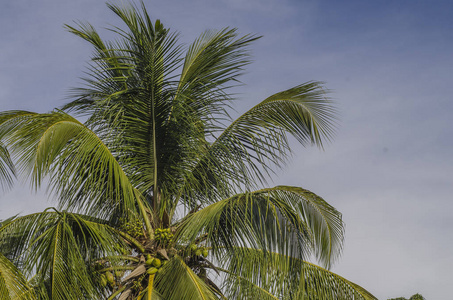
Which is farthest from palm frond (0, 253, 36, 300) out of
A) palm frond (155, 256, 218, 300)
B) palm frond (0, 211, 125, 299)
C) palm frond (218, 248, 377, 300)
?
palm frond (218, 248, 377, 300)

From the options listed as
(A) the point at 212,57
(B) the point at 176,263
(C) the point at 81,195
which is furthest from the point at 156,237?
(A) the point at 212,57

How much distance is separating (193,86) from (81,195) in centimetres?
222

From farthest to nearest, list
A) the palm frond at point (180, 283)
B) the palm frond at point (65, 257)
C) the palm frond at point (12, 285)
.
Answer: the palm frond at point (180, 283) < the palm frond at point (65, 257) < the palm frond at point (12, 285)

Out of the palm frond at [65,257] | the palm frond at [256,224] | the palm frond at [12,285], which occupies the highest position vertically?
the palm frond at [256,224]

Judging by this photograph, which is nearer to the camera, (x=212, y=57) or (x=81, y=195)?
(x=81, y=195)

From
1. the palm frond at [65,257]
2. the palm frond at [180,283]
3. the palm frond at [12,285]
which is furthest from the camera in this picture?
the palm frond at [180,283]

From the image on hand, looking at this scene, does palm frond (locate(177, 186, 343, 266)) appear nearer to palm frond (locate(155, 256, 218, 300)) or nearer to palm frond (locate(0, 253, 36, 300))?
palm frond (locate(155, 256, 218, 300))

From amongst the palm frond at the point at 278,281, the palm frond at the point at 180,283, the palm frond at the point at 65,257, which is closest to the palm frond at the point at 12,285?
the palm frond at the point at 65,257

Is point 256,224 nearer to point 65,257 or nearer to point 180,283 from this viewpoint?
point 180,283

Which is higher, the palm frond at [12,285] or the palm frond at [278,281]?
the palm frond at [278,281]

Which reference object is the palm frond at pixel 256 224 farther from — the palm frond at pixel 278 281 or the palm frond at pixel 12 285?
the palm frond at pixel 12 285

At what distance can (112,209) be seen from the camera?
27.5 feet

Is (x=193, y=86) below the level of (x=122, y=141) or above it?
above

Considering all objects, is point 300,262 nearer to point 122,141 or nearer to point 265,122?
point 265,122
